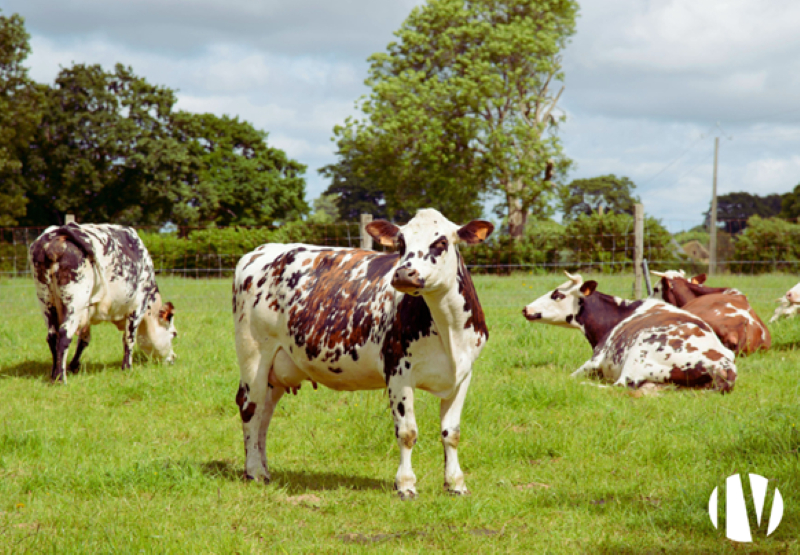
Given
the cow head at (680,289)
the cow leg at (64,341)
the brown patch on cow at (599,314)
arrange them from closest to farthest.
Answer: the cow leg at (64,341) → the brown patch on cow at (599,314) → the cow head at (680,289)

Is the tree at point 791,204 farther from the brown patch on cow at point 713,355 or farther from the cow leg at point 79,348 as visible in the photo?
the cow leg at point 79,348

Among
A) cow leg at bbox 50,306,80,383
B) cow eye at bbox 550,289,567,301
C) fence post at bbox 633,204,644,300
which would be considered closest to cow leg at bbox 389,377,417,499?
cow eye at bbox 550,289,567,301

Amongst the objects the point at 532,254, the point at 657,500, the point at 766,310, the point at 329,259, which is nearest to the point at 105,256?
the point at 329,259

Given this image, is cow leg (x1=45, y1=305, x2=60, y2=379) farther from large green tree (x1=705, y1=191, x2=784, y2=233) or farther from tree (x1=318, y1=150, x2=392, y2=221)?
large green tree (x1=705, y1=191, x2=784, y2=233)

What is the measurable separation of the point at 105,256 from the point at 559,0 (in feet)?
98.6

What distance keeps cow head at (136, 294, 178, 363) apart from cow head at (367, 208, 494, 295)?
231 inches

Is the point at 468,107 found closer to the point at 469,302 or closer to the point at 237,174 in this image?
the point at 237,174

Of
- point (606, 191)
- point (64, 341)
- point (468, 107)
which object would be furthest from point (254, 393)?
point (606, 191)

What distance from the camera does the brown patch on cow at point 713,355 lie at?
23.5 feet

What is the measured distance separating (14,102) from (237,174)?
16.0 meters

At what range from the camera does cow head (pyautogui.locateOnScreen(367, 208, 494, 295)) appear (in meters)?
3.99

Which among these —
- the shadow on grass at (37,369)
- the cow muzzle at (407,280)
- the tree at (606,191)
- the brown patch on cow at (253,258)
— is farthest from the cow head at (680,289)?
the tree at (606,191)

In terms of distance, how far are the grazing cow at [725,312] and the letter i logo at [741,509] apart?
5051mm

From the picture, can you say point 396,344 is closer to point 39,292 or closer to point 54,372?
point 54,372
